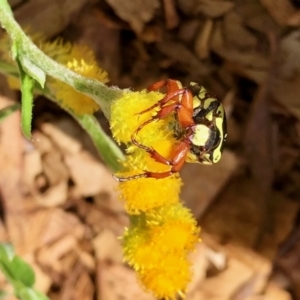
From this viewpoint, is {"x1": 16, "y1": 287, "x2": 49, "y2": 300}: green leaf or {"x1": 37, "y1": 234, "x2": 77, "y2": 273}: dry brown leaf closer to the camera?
{"x1": 16, "y1": 287, "x2": 49, "y2": 300}: green leaf

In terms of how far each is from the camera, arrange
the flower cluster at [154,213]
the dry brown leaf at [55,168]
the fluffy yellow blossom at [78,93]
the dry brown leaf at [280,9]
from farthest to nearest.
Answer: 1. the dry brown leaf at [55,168]
2. the dry brown leaf at [280,9]
3. the fluffy yellow blossom at [78,93]
4. the flower cluster at [154,213]

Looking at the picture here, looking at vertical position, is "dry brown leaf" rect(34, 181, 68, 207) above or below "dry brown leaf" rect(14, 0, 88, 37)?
below

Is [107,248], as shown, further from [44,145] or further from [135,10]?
[135,10]

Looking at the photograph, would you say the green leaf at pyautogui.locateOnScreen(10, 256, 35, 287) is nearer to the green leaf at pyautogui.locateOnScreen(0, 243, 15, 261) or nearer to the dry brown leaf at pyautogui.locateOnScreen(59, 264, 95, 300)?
the green leaf at pyautogui.locateOnScreen(0, 243, 15, 261)

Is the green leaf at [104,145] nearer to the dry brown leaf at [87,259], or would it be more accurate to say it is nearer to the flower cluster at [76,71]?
the flower cluster at [76,71]

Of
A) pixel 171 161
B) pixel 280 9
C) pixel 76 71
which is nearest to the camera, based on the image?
pixel 171 161

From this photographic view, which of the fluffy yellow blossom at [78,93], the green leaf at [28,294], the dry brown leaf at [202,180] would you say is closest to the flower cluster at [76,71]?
the fluffy yellow blossom at [78,93]

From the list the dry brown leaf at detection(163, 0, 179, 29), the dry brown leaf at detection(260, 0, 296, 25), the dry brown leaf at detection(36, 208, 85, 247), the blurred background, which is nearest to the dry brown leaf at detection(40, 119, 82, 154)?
the blurred background

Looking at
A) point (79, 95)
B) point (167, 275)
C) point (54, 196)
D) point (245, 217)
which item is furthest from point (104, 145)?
point (245, 217)
